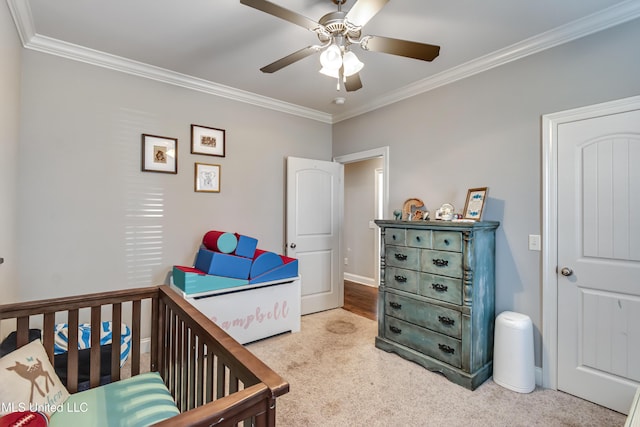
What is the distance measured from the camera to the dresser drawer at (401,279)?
8.56 ft

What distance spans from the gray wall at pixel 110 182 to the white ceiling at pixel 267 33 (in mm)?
239

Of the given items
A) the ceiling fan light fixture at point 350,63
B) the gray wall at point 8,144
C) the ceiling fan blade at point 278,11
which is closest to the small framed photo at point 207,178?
the gray wall at point 8,144

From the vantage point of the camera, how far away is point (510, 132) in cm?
244

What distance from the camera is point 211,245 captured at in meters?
2.91

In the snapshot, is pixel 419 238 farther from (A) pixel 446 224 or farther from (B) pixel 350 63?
(B) pixel 350 63

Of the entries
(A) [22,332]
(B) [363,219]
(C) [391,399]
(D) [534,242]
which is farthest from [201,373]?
(B) [363,219]

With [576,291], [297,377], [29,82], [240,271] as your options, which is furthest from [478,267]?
[29,82]

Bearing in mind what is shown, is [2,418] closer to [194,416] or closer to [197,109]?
[194,416]

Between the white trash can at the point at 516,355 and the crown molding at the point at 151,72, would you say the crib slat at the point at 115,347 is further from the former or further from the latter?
the white trash can at the point at 516,355

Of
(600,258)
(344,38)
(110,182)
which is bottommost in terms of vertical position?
(600,258)

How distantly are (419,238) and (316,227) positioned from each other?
153 cm

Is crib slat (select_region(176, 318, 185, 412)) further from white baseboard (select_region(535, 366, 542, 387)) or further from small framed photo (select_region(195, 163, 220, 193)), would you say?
white baseboard (select_region(535, 366, 542, 387))

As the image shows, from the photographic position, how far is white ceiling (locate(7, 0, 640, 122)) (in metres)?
1.91

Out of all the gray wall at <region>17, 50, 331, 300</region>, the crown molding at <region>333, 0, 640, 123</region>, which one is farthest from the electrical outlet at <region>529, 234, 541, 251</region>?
the gray wall at <region>17, 50, 331, 300</region>
